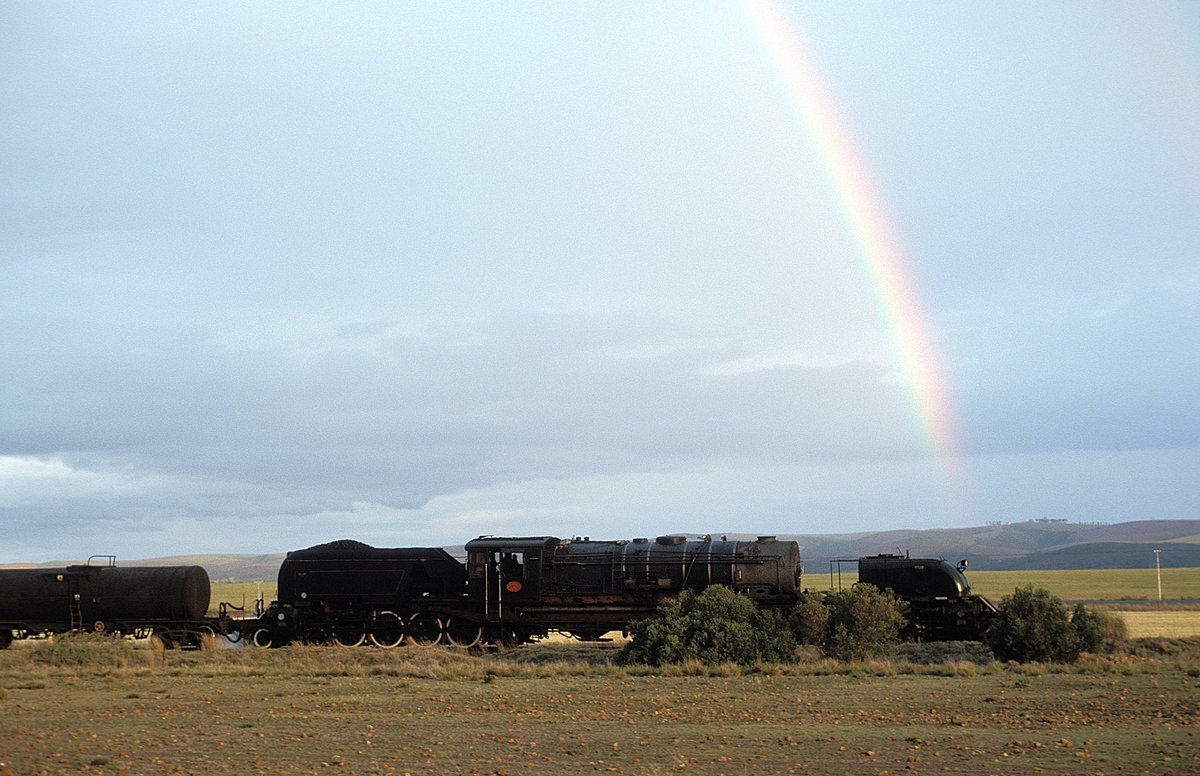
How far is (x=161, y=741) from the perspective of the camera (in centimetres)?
2030

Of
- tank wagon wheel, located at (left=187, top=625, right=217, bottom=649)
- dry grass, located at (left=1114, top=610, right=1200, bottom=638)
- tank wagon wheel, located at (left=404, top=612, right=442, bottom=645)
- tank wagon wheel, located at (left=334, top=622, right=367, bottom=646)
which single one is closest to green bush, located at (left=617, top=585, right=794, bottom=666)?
tank wagon wheel, located at (left=404, top=612, right=442, bottom=645)

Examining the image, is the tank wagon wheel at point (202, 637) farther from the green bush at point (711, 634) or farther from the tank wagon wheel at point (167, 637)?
the green bush at point (711, 634)

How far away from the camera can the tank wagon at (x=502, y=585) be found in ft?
138

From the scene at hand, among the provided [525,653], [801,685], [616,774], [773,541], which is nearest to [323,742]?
[616,774]

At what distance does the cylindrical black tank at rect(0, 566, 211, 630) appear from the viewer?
141 feet

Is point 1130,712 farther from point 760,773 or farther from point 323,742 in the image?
point 323,742

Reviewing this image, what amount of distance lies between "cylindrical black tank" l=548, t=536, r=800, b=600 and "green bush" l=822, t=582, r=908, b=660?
484 centimetres

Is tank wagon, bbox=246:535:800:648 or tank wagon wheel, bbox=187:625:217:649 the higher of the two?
tank wagon, bbox=246:535:800:648

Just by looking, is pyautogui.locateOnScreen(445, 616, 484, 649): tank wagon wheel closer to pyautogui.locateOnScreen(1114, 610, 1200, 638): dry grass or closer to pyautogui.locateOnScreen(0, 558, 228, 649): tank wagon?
pyautogui.locateOnScreen(0, 558, 228, 649): tank wagon

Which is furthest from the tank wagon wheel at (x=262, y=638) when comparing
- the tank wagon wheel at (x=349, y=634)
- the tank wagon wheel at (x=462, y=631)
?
the tank wagon wheel at (x=462, y=631)

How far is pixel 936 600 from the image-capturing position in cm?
4097

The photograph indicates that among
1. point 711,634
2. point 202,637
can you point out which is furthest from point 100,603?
point 711,634

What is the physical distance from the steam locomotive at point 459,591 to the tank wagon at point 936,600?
0.16 ft

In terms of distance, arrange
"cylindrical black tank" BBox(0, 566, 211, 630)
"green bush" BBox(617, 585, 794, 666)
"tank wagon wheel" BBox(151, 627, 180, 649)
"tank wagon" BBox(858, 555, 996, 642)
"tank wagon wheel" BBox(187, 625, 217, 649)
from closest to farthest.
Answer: "green bush" BBox(617, 585, 794, 666), "tank wagon" BBox(858, 555, 996, 642), "tank wagon wheel" BBox(187, 625, 217, 649), "cylindrical black tank" BBox(0, 566, 211, 630), "tank wagon wheel" BBox(151, 627, 180, 649)
